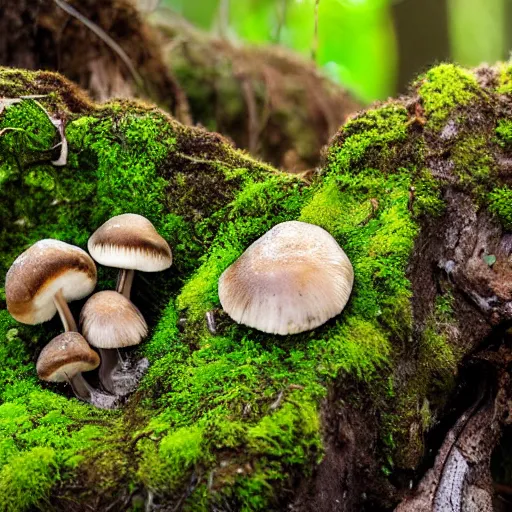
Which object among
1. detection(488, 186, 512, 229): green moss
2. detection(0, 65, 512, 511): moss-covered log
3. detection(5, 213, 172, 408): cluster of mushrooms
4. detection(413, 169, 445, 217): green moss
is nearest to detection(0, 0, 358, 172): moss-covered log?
detection(0, 65, 512, 511): moss-covered log

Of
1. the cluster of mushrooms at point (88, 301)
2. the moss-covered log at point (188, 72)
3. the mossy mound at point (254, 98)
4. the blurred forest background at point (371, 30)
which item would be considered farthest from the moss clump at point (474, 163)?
the blurred forest background at point (371, 30)

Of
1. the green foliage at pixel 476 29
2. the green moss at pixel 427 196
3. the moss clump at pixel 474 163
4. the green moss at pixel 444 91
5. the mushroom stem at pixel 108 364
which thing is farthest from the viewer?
the green foliage at pixel 476 29

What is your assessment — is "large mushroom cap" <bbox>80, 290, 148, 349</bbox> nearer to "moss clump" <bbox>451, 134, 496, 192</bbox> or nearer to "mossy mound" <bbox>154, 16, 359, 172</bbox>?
"moss clump" <bbox>451, 134, 496, 192</bbox>

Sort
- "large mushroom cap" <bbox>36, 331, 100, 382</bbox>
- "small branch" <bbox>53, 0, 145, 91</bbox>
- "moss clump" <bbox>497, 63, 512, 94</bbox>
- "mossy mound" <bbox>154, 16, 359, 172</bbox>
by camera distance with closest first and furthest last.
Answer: "large mushroom cap" <bbox>36, 331, 100, 382</bbox> < "moss clump" <bbox>497, 63, 512, 94</bbox> < "small branch" <bbox>53, 0, 145, 91</bbox> < "mossy mound" <bbox>154, 16, 359, 172</bbox>

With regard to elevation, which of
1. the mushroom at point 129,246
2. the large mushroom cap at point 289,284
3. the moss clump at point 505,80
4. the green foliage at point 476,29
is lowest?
the mushroom at point 129,246

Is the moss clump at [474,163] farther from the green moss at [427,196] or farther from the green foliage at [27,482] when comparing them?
the green foliage at [27,482]

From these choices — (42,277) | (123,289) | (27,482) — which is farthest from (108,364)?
(27,482)

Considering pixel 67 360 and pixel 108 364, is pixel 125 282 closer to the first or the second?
pixel 108 364

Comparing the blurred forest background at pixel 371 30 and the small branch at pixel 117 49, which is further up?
the blurred forest background at pixel 371 30
